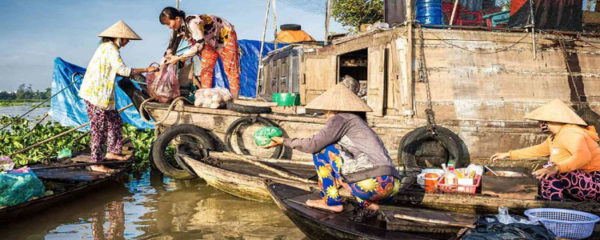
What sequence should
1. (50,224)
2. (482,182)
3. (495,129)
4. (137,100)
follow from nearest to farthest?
(482,182), (50,224), (495,129), (137,100)

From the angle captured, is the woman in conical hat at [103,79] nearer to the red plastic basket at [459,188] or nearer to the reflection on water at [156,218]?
the reflection on water at [156,218]

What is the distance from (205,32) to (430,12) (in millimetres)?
3429

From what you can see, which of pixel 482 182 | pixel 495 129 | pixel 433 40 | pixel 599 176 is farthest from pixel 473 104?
pixel 599 176

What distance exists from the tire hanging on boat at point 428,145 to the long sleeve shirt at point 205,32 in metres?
3.25

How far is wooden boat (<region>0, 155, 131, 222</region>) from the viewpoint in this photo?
4680 mm

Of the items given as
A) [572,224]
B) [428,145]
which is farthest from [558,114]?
[428,145]

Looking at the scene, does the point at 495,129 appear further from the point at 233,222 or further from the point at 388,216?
the point at 233,222

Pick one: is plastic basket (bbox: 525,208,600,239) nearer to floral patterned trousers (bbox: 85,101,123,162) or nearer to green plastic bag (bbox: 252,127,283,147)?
green plastic bag (bbox: 252,127,283,147)

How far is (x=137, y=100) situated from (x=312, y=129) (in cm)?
280

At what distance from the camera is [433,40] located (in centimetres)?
652

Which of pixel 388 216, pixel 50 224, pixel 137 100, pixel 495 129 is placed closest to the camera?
pixel 388 216

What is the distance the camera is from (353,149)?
A: 12.6ft

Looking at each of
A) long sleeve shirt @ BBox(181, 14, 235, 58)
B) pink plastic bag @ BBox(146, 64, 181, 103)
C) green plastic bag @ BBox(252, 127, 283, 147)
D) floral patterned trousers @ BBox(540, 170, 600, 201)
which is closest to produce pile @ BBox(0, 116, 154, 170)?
pink plastic bag @ BBox(146, 64, 181, 103)

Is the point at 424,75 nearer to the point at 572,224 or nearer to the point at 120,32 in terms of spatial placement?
the point at 572,224
